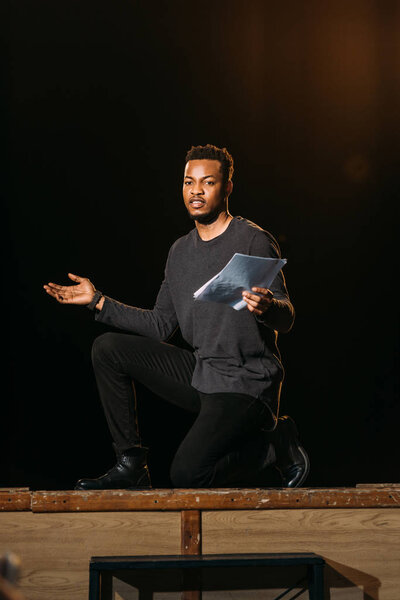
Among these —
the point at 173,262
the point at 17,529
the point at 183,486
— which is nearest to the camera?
the point at 17,529

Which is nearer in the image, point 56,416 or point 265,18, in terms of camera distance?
point 56,416

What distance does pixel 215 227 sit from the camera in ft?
7.15

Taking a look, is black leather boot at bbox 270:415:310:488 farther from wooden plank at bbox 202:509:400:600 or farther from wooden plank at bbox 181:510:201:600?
wooden plank at bbox 181:510:201:600

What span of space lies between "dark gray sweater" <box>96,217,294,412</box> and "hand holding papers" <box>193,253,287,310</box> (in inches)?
6.2

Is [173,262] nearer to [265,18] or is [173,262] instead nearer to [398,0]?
[265,18]

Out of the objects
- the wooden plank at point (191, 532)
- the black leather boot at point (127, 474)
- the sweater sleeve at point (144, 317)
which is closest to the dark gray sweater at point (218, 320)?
the sweater sleeve at point (144, 317)

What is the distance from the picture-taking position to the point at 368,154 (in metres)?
2.88

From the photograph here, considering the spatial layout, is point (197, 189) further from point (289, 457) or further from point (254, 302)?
point (289, 457)

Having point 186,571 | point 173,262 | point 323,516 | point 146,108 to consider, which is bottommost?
point 186,571

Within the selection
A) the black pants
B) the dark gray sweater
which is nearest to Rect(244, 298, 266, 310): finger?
the dark gray sweater

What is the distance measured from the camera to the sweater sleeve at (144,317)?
2.15 m

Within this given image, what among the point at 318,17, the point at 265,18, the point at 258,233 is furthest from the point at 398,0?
the point at 258,233

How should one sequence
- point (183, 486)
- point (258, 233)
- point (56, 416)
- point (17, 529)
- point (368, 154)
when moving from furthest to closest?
point (368, 154), point (56, 416), point (258, 233), point (183, 486), point (17, 529)

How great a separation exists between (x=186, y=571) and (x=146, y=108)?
69.8 inches
